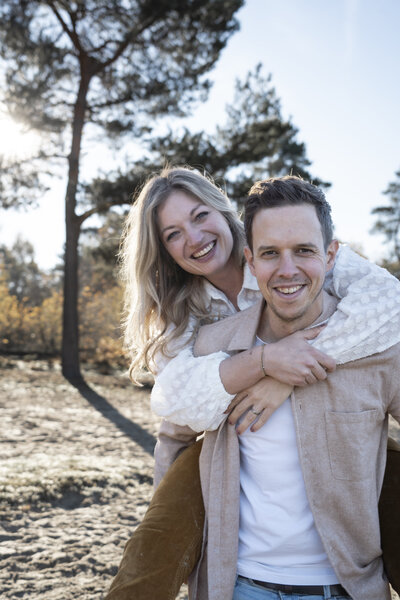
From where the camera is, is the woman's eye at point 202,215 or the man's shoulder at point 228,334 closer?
the man's shoulder at point 228,334

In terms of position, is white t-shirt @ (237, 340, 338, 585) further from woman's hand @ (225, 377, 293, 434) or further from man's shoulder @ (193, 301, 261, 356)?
man's shoulder @ (193, 301, 261, 356)

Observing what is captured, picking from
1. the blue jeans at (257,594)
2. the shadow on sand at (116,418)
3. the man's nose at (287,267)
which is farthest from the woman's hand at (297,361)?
the shadow on sand at (116,418)

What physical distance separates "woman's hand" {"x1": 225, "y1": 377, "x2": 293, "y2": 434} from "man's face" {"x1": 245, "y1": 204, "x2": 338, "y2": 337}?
10.2 inches

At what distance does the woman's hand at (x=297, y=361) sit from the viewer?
1.76m

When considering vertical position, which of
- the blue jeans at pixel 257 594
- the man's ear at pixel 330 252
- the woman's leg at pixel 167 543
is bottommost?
the blue jeans at pixel 257 594

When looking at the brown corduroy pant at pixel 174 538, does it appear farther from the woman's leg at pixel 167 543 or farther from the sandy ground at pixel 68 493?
the sandy ground at pixel 68 493

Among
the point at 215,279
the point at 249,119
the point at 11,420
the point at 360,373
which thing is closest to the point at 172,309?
the point at 215,279

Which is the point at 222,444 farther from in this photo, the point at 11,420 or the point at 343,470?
the point at 11,420

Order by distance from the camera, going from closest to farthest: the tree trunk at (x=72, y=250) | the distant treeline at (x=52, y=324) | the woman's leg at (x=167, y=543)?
the woman's leg at (x=167, y=543) < the tree trunk at (x=72, y=250) < the distant treeline at (x=52, y=324)

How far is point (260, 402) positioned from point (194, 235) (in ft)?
3.57

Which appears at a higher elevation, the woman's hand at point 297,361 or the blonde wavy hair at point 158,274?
the blonde wavy hair at point 158,274

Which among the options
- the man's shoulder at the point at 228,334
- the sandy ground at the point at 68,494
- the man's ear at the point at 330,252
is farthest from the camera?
the sandy ground at the point at 68,494

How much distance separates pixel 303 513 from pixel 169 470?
57 cm

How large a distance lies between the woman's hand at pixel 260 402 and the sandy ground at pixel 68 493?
1.58 m
